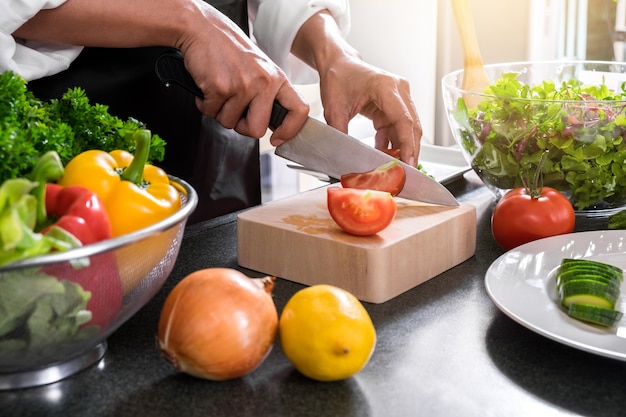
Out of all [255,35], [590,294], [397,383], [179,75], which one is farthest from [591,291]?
[255,35]

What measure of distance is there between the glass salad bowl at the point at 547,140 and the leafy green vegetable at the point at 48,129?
57 centimetres

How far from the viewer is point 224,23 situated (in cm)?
119

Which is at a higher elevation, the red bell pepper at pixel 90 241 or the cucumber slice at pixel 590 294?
the red bell pepper at pixel 90 241

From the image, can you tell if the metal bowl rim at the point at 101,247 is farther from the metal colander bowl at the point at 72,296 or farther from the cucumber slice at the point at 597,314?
the cucumber slice at the point at 597,314

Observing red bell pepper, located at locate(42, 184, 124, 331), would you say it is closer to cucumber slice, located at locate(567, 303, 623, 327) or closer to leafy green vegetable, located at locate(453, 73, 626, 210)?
cucumber slice, located at locate(567, 303, 623, 327)

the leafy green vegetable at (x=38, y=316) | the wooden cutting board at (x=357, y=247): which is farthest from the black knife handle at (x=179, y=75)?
the leafy green vegetable at (x=38, y=316)

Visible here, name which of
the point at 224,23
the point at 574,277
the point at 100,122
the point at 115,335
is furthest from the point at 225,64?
the point at 574,277

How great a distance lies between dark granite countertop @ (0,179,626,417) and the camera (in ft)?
2.44

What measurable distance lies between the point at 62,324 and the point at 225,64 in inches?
22.6

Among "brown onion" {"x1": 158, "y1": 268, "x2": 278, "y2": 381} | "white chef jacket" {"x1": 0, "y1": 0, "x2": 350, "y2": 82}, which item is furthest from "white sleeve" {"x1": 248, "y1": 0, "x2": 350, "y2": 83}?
"brown onion" {"x1": 158, "y1": 268, "x2": 278, "y2": 381}

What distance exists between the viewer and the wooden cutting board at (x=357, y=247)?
100 cm

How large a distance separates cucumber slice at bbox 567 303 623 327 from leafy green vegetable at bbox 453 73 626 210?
421 millimetres

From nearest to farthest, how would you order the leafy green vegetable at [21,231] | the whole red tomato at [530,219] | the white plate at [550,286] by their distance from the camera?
the leafy green vegetable at [21,231] < the white plate at [550,286] < the whole red tomato at [530,219]

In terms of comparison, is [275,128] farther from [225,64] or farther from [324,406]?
[324,406]
